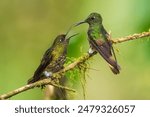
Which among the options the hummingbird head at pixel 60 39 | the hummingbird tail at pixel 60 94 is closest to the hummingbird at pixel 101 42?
the hummingbird head at pixel 60 39

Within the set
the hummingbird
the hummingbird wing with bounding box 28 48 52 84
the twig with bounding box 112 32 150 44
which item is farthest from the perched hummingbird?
the twig with bounding box 112 32 150 44

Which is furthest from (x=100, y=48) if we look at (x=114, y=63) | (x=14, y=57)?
(x=14, y=57)

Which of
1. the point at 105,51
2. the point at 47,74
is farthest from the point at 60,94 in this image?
the point at 105,51

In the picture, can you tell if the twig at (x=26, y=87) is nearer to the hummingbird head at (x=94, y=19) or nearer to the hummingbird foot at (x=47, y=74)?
the hummingbird foot at (x=47, y=74)

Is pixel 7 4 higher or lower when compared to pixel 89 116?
higher

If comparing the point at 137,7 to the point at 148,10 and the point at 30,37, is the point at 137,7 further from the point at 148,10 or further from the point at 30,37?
the point at 30,37

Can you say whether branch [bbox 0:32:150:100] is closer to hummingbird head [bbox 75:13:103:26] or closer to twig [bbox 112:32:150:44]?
twig [bbox 112:32:150:44]

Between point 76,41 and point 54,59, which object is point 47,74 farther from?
point 76,41

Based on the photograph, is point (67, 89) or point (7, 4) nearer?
point (67, 89)
